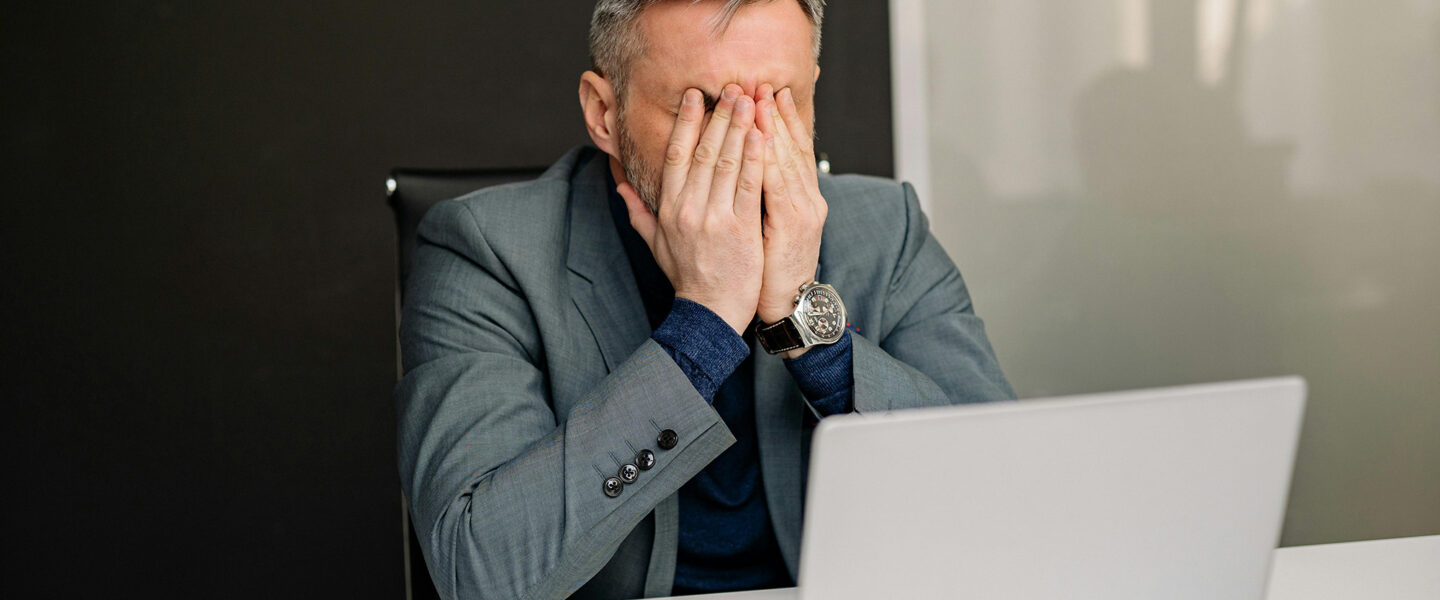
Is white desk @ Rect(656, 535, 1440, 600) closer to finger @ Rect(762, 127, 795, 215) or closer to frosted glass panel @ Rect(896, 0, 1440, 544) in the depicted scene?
finger @ Rect(762, 127, 795, 215)

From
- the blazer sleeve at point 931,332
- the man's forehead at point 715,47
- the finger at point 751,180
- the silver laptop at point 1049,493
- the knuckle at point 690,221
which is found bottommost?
the blazer sleeve at point 931,332

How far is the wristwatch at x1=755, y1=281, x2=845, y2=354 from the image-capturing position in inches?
43.8

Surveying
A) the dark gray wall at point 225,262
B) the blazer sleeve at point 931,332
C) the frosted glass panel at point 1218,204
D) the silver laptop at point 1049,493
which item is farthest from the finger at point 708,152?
the frosted glass panel at point 1218,204

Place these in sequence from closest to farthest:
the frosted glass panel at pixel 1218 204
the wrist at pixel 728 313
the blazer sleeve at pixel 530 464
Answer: the blazer sleeve at pixel 530 464, the wrist at pixel 728 313, the frosted glass panel at pixel 1218 204

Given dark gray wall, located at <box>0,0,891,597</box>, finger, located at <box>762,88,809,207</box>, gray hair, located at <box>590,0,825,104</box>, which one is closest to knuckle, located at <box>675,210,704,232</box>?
finger, located at <box>762,88,809,207</box>

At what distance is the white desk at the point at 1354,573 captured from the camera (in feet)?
2.71

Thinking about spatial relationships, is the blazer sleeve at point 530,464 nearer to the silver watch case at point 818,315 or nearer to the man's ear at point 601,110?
the silver watch case at point 818,315

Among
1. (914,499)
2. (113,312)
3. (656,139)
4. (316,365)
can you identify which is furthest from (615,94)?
(113,312)

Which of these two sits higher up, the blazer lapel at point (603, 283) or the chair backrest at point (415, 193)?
the chair backrest at point (415, 193)

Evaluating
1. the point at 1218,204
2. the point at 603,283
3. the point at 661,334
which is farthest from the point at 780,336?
the point at 1218,204

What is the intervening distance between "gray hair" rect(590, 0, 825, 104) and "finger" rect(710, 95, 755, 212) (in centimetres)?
12

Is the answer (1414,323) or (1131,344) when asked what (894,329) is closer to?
(1131,344)

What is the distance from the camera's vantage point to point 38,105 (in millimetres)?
1953

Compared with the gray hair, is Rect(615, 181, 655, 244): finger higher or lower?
lower
